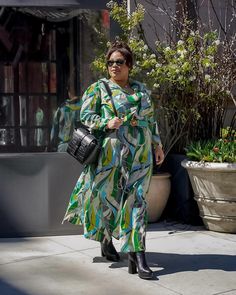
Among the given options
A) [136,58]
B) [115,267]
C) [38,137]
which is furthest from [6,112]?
[115,267]

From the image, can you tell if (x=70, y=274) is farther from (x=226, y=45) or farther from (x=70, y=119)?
(x=226, y=45)

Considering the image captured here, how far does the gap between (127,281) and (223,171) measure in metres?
1.94

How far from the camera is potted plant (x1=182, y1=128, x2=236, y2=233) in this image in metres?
6.70

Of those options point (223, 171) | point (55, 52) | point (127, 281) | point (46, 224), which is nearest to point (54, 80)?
point (55, 52)

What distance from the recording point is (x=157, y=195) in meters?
7.33

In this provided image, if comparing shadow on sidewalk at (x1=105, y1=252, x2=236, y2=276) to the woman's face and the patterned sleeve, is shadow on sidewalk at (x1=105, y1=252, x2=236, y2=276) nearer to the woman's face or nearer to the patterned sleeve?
the patterned sleeve

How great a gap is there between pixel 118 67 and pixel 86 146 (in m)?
0.68

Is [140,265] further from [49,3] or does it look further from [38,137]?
[49,3]

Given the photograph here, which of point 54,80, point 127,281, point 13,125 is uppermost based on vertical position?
point 54,80

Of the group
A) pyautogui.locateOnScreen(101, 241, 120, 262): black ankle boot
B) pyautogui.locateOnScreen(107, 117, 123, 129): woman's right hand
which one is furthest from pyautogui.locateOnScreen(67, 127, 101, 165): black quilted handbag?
pyautogui.locateOnScreen(101, 241, 120, 262): black ankle boot

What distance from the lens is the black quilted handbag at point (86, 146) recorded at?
5355 mm

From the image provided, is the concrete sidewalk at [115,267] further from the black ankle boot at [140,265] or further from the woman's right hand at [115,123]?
the woman's right hand at [115,123]

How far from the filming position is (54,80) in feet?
22.2

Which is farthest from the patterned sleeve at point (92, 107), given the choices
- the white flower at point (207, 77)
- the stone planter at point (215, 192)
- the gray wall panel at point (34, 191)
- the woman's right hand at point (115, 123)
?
the white flower at point (207, 77)
